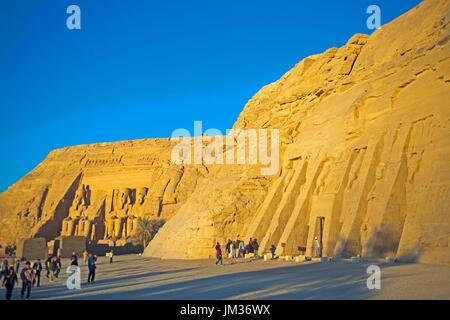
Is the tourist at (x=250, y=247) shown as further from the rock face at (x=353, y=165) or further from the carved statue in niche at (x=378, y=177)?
the carved statue in niche at (x=378, y=177)

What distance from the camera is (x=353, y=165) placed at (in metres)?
19.3

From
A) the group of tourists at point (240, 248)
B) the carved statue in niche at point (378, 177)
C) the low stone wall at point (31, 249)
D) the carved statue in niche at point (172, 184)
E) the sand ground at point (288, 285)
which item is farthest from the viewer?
the carved statue in niche at point (172, 184)

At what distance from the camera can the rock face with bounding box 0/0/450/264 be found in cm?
1516

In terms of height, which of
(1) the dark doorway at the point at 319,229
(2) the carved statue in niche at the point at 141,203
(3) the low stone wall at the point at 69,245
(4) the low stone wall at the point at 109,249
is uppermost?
(2) the carved statue in niche at the point at 141,203

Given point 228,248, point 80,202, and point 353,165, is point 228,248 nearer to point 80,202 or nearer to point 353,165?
point 353,165

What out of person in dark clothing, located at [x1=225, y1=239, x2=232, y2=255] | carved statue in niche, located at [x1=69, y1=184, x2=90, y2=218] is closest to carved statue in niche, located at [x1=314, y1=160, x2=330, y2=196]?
person in dark clothing, located at [x1=225, y1=239, x2=232, y2=255]

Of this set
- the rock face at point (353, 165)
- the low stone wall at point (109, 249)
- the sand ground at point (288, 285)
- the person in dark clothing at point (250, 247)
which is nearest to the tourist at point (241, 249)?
the person in dark clothing at point (250, 247)

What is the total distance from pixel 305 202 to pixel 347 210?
3.64 meters

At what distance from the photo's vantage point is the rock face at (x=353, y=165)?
49.8 ft

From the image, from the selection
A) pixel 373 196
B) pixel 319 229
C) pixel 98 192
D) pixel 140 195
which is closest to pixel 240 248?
pixel 319 229

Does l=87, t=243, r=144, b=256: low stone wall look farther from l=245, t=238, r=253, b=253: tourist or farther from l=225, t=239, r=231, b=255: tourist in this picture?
l=245, t=238, r=253, b=253: tourist

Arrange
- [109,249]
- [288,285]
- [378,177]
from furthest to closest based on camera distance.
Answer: [109,249], [378,177], [288,285]
